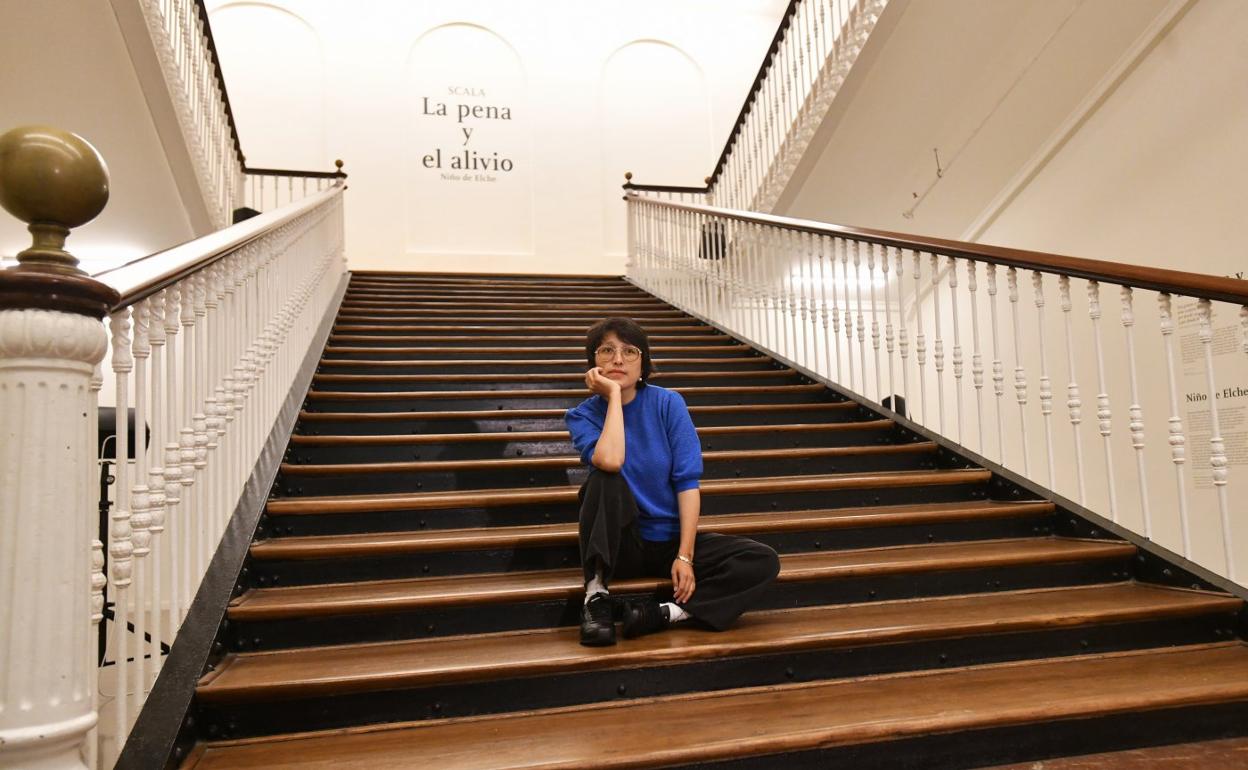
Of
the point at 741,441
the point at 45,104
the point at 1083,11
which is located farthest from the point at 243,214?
the point at 1083,11

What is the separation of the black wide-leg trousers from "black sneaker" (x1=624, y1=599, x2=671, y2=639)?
66 millimetres

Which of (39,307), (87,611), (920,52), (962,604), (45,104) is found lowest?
(962,604)

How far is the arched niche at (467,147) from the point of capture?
7.49 m

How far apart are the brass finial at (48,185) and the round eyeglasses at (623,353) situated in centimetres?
122

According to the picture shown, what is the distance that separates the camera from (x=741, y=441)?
3.10 metres

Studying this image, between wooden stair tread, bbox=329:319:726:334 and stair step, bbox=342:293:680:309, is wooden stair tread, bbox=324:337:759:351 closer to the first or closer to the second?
wooden stair tread, bbox=329:319:726:334

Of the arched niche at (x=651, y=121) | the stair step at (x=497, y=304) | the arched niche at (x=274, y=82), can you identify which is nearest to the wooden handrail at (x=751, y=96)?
the arched niche at (x=651, y=121)

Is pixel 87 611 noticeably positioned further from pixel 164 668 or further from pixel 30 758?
pixel 164 668

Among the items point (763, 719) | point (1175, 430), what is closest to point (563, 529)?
point (763, 719)

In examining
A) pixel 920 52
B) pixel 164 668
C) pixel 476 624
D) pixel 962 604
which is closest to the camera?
pixel 164 668

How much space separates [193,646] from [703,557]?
111cm

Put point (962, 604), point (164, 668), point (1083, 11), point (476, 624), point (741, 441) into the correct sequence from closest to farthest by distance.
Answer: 1. point (164, 668)
2. point (476, 624)
3. point (962, 604)
4. point (741, 441)
5. point (1083, 11)

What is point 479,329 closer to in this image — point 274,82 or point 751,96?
point 751,96

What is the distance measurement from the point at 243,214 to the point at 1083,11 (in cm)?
470
